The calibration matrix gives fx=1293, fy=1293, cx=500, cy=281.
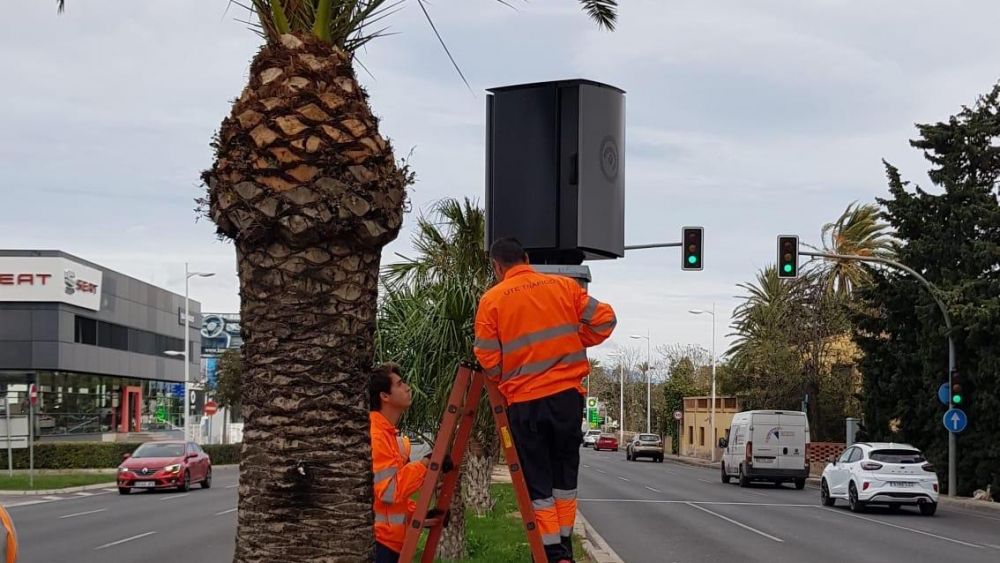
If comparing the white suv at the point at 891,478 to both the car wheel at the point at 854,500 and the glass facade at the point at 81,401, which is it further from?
the glass facade at the point at 81,401

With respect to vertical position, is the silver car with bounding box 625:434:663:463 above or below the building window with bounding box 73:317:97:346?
below

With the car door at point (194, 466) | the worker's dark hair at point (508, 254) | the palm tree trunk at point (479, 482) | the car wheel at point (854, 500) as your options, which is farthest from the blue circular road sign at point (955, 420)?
the worker's dark hair at point (508, 254)

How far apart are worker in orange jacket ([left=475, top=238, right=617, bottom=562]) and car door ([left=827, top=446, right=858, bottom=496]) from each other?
23606 millimetres

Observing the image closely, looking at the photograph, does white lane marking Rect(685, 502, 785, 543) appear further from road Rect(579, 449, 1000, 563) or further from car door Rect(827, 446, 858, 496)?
car door Rect(827, 446, 858, 496)

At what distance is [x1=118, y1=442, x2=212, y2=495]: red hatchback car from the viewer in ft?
108

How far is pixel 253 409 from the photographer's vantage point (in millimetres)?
4945

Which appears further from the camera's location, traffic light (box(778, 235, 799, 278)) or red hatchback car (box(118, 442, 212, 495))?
red hatchback car (box(118, 442, 212, 495))

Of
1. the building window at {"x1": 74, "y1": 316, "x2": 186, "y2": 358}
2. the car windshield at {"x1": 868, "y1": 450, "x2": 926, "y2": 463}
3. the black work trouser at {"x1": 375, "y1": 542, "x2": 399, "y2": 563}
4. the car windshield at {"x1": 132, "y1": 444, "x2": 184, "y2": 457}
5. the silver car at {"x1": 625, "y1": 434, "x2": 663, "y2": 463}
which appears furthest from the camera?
the silver car at {"x1": 625, "y1": 434, "x2": 663, "y2": 463}

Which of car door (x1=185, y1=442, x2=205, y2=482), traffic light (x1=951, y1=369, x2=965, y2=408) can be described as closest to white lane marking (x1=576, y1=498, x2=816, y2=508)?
traffic light (x1=951, y1=369, x2=965, y2=408)

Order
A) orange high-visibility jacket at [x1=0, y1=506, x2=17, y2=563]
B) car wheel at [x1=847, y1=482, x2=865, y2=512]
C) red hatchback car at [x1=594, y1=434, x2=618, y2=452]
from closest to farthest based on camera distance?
orange high-visibility jacket at [x1=0, y1=506, x2=17, y2=563] → car wheel at [x1=847, y1=482, x2=865, y2=512] → red hatchback car at [x1=594, y1=434, x2=618, y2=452]

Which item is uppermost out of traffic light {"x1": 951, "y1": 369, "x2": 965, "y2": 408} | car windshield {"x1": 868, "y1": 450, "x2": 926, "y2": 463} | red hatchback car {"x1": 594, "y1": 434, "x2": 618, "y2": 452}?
traffic light {"x1": 951, "y1": 369, "x2": 965, "y2": 408}

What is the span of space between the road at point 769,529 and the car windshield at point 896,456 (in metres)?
1.20

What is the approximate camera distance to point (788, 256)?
29750 mm

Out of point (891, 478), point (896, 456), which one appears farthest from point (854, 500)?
point (896, 456)
